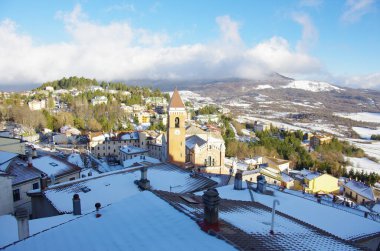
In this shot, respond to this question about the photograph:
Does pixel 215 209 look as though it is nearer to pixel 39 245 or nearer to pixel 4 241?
pixel 39 245

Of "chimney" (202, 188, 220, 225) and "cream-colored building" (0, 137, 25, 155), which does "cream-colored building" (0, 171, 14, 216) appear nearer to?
"cream-colored building" (0, 137, 25, 155)

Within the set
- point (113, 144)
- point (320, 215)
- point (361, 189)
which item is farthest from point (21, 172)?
point (113, 144)

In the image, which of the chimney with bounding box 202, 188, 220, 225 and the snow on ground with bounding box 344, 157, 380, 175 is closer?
the chimney with bounding box 202, 188, 220, 225

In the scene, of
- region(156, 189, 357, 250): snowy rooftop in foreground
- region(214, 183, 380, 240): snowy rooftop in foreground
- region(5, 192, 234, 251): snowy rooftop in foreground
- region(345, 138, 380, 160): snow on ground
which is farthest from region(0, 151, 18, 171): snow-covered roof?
region(345, 138, 380, 160): snow on ground

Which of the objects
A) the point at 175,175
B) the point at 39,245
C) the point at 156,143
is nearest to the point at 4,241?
the point at 39,245

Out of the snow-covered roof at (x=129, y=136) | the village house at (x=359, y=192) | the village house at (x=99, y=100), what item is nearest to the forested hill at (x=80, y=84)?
the village house at (x=99, y=100)

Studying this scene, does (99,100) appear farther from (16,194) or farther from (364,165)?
(16,194)

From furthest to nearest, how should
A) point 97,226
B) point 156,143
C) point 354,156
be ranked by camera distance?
point 354,156 → point 156,143 → point 97,226
